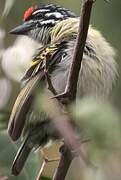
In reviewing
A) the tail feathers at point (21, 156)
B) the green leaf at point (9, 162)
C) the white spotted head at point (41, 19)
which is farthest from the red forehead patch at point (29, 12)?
the green leaf at point (9, 162)

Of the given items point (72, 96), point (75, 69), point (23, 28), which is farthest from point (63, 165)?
point (23, 28)

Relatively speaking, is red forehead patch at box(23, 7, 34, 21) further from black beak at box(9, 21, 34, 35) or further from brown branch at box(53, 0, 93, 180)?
brown branch at box(53, 0, 93, 180)

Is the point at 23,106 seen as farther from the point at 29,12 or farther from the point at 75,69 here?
the point at 75,69

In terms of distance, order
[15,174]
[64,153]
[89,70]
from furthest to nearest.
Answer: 1. [89,70]
2. [15,174]
3. [64,153]

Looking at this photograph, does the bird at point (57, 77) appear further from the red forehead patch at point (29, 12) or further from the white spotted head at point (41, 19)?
the red forehead patch at point (29, 12)

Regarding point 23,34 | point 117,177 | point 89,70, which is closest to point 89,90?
point 89,70

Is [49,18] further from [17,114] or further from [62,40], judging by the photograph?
[17,114]
